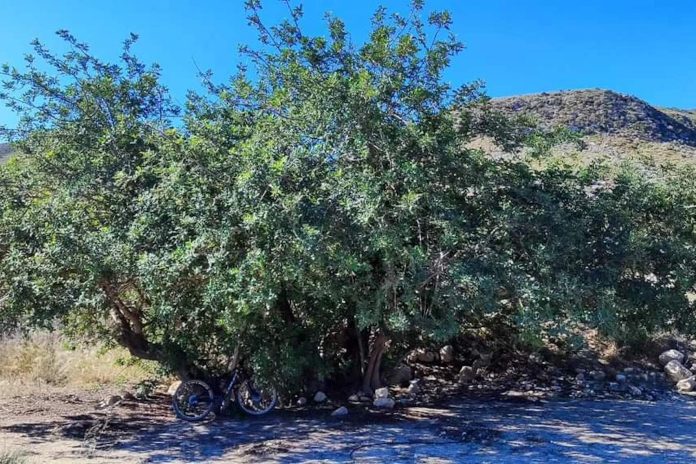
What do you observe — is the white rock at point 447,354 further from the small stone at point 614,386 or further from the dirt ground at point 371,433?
the small stone at point 614,386

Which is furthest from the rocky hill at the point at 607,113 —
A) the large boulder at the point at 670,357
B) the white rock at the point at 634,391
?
the white rock at the point at 634,391

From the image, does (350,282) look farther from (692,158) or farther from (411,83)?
(692,158)

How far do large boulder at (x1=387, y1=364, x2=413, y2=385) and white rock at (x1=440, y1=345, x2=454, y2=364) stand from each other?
118 centimetres

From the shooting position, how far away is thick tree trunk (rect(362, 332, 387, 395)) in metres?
9.82

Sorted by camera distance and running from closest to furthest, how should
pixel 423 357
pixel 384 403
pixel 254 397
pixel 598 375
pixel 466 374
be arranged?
pixel 254 397
pixel 384 403
pixel 466 374
pixel 598 375
pixel 423 357

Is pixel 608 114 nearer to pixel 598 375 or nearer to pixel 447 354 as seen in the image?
pixel 598 375

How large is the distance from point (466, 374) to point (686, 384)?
4036 mm

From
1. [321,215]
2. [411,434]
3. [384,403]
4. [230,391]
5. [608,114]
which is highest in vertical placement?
[608,114]

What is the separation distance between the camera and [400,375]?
1129 cm

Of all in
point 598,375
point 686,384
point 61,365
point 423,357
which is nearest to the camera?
point 686,384

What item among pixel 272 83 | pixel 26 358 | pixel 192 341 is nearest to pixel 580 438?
pixel 192 341

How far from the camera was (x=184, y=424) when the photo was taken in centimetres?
861

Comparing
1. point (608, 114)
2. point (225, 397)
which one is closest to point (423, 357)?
point (225, 397)

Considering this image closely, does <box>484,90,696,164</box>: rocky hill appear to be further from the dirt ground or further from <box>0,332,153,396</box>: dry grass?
<box>0,332,153,396</box>: dry grass
